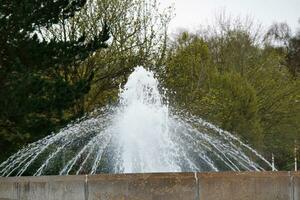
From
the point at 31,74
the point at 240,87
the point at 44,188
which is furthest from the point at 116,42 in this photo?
the point at 44,188

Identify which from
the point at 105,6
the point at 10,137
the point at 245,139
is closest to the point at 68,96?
the point at 10,137

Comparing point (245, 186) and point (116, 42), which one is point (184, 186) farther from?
point (116, 42)

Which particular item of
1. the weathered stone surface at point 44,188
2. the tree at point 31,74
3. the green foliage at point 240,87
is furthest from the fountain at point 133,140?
the green foliage at point 240,87

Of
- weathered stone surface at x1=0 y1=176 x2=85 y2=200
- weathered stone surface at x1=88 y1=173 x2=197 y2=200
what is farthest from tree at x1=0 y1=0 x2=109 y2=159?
weathered stone surface at x1=88 y1=173 x2=197 y2=200

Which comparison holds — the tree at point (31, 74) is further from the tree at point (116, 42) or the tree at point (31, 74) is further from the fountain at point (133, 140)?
the tree at point (116, 42)

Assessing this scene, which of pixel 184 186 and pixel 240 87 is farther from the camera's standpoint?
pixel 240 87

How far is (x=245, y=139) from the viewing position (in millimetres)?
34500

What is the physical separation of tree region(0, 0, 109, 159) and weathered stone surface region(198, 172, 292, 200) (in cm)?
1025

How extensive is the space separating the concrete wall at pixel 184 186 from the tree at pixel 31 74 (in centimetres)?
909

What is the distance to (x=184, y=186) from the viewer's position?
9.39 m

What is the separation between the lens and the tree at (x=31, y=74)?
18.9 meters

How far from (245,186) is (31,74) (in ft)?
35.5

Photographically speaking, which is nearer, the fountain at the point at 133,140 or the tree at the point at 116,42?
the fountain at the point at 133,140

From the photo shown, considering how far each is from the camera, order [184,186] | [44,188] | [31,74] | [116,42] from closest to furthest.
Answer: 1. [184,186]
2. [44,188]
3. [31,74]
4. [116,42]
